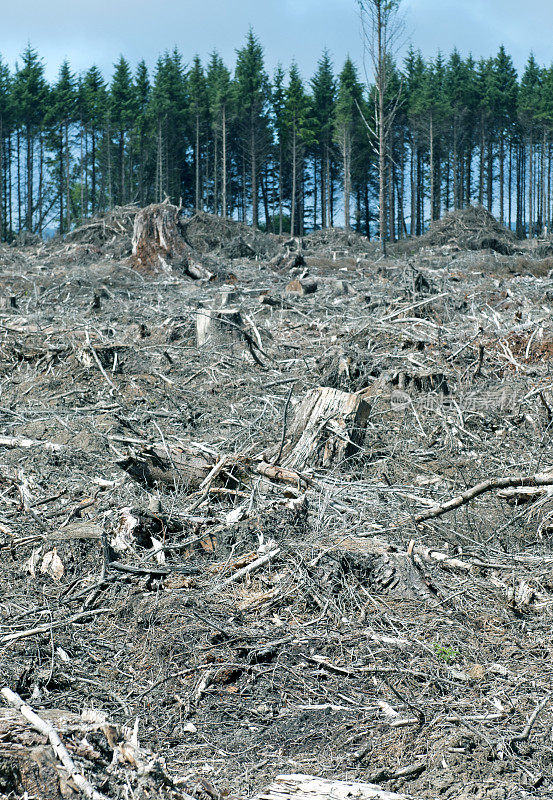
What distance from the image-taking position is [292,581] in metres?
3.51

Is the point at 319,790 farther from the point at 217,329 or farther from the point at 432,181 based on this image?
the point at 432,181

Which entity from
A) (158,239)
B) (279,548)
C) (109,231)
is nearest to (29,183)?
(109,231)

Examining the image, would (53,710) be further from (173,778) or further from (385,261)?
(385,261)

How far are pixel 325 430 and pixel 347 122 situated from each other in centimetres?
4886

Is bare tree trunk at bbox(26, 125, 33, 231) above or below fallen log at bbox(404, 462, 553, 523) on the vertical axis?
above

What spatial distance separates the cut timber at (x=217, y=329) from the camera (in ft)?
30.3

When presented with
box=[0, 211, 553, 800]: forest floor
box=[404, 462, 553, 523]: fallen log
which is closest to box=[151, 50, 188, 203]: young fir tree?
box=[0, 211, 553, 800]: forest floor

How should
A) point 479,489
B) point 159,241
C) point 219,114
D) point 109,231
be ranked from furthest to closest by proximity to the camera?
point 219,114 → point 109,231 → point 159,241 → point 479,489

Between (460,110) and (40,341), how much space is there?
52944 millimetres

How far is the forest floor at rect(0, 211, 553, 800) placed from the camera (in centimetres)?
245

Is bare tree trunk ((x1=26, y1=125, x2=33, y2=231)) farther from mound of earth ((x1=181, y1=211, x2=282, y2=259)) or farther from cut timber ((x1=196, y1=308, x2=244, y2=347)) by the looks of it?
cut timber ((x1=196, y1=308, x2=244, y2=347))

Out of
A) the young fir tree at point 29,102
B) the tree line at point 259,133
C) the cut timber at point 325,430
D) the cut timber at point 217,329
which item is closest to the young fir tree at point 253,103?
the tree line at point 259,133

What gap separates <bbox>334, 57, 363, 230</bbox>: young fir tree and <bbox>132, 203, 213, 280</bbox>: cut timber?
30.7m

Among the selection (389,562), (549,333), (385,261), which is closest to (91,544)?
(389,562)
